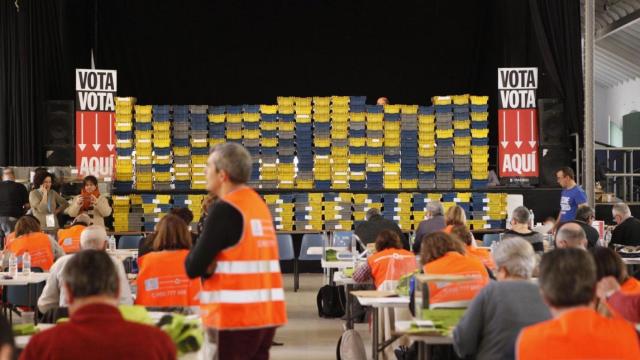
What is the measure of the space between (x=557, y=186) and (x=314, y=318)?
685cm

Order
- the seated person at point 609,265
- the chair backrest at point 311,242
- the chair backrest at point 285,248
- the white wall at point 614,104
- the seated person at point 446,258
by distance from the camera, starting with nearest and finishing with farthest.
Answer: the seated person at point 609,265
the seated person at point 446,258
the chair backrest at point 311,242
the chair backrest at point 285,248
the white wall at point 614,104

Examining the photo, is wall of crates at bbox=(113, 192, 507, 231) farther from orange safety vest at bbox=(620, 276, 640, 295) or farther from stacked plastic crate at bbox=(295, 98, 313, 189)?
orange safety vest at bbox=(620, 276, 640, 295)

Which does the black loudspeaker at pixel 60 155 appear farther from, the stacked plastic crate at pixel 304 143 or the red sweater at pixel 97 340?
the red sweater at pixel 97 340

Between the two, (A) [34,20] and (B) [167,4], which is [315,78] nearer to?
(B) [167,4]

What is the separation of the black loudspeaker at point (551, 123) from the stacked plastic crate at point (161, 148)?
6118 mm

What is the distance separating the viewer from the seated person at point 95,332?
3451 mm

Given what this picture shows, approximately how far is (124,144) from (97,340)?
14.3 metres

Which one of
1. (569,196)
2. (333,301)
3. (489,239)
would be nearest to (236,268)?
(333,301)

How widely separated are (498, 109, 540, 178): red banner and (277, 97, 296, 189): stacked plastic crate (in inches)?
132

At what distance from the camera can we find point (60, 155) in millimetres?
18047

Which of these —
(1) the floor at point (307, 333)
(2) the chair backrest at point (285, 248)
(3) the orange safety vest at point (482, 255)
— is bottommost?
(1) the floor at point (307, 333)

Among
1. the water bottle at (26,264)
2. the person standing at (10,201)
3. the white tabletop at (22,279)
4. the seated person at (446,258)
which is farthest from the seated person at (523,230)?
the person standing at (10,201)

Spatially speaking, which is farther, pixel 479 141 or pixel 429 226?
pixel 479 141

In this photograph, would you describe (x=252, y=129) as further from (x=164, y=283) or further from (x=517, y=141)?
(x=164, y=283)
